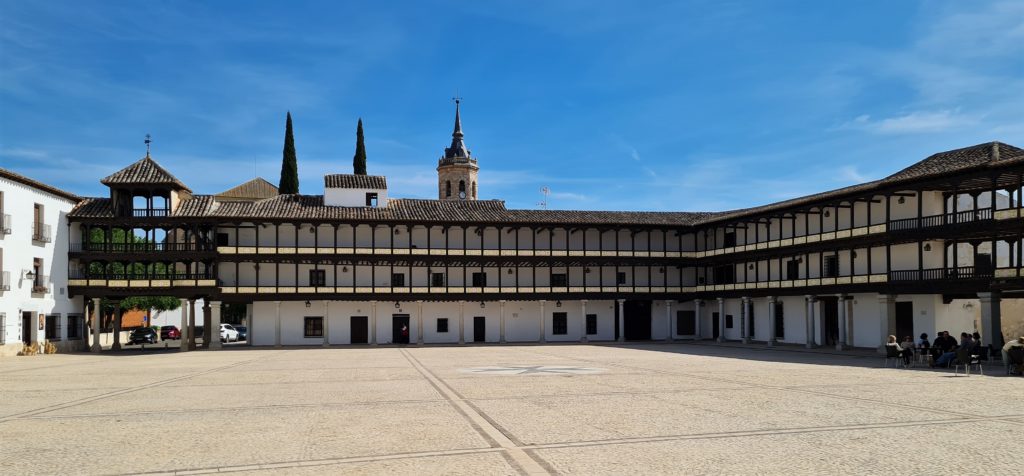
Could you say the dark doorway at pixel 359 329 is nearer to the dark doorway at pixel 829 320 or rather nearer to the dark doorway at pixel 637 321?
the dark doorway at pixel 637 321

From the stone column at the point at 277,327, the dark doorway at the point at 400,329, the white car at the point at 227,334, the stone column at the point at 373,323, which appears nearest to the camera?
the stone column at the point at 277,327

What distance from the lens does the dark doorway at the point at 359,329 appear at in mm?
53156

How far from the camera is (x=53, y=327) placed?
44594mm

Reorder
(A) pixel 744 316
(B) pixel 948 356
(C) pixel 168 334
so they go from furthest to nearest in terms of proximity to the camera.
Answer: (C) pixel 168 334 → (A) pixel 744 316 → (B) pixel 948 356

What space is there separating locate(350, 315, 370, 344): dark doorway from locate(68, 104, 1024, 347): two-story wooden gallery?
15 centimetres

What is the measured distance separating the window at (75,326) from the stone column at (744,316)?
131ft

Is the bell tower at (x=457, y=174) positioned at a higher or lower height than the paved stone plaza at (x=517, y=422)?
higher

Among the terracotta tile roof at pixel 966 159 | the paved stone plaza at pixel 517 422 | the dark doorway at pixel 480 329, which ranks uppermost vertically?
the terracotta tile roof at pixel 966 159

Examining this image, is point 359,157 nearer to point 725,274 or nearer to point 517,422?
point 725,274

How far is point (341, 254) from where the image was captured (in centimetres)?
5081

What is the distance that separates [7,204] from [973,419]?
4244cm

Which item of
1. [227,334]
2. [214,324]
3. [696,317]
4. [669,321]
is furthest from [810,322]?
[227,334]

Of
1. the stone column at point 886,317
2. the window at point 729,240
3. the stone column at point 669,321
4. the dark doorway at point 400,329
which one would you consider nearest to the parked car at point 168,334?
the dark doorway at point 400,329

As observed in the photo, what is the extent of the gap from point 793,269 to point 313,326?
30.1 meters
